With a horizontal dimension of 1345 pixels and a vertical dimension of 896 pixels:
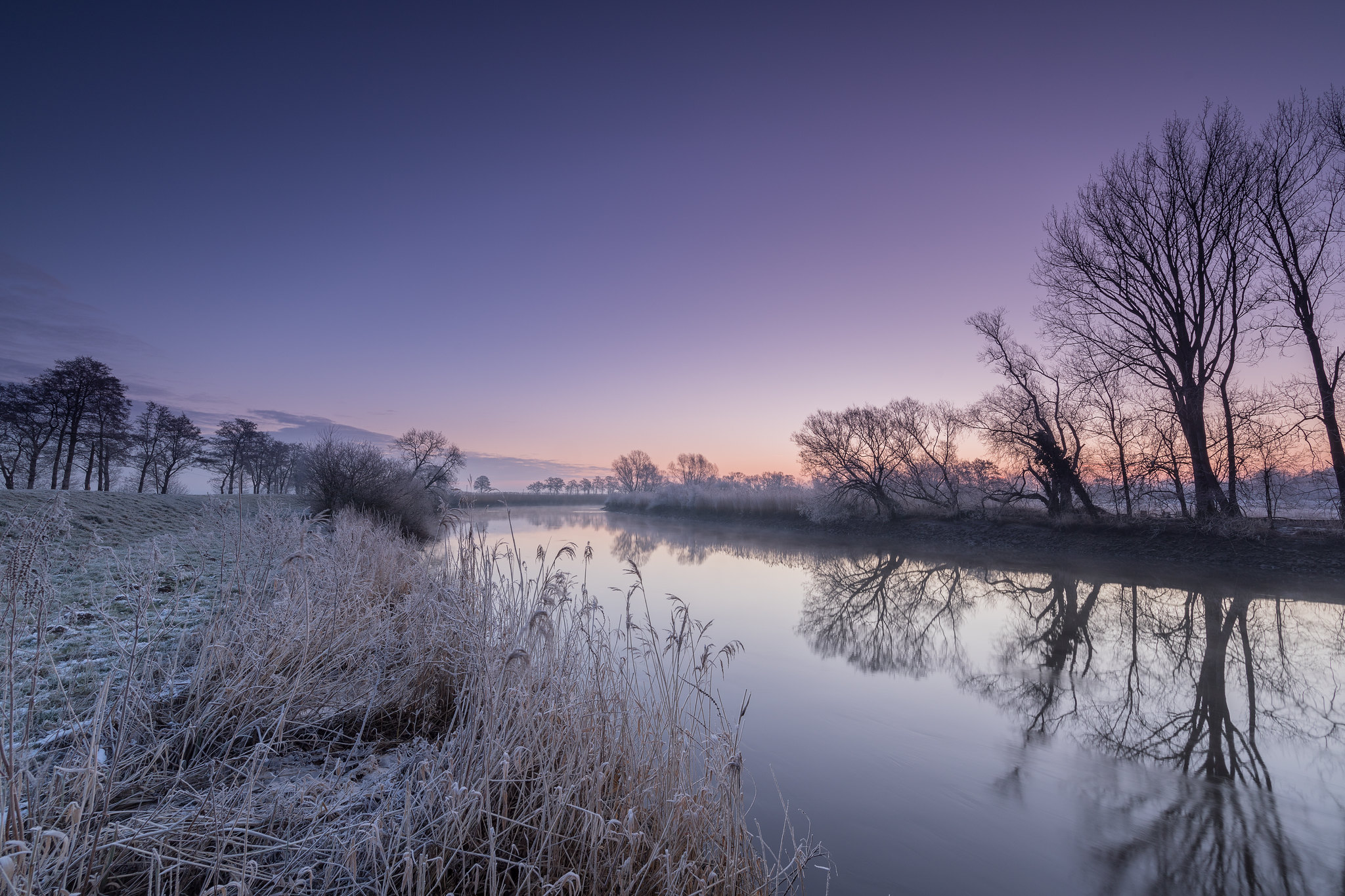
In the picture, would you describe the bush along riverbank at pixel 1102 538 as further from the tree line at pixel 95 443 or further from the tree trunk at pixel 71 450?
the tree trunk at pixel 71 450

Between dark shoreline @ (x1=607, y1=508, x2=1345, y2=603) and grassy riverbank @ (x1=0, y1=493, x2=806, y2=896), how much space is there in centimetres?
1235

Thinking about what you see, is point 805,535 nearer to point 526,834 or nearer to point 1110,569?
point 1110,569

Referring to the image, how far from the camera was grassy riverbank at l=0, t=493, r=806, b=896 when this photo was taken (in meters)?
1.83

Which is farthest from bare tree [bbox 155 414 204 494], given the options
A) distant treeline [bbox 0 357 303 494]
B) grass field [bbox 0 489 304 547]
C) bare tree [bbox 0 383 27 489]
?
grass field [bbox 0 489 304 547]

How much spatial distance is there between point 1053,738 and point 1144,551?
12.1m

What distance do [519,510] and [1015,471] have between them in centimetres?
4048

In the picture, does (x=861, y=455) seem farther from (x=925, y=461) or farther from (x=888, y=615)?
(x=888, y=615)

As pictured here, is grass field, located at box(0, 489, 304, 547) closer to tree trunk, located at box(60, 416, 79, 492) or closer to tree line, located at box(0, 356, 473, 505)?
tree line, located at box(0, 356, 473, 505)

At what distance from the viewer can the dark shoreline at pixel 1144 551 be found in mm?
10195

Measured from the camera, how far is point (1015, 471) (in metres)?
18.0

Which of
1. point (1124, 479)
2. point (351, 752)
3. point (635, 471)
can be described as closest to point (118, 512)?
point (351, 752)

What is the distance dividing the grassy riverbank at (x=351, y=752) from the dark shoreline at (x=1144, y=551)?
12353 mm

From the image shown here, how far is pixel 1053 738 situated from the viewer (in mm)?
4594

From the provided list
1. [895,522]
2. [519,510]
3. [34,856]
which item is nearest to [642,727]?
[34,856]
